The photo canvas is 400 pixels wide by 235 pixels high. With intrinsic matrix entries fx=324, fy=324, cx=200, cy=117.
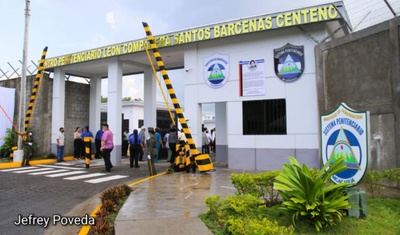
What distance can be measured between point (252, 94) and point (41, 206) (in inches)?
302

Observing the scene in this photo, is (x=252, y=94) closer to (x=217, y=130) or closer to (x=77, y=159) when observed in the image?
(x=217, y=130)

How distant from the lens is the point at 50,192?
27.0ft

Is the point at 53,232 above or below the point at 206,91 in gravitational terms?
below

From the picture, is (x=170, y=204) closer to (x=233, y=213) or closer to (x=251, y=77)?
(x=233, y=213)

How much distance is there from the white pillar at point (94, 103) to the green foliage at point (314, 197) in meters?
15.6

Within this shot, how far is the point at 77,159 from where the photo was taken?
17.1 m

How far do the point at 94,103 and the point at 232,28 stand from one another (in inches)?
412

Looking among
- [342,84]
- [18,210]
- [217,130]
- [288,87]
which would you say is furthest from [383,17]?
[18,210]

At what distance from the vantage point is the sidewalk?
15.4 feet

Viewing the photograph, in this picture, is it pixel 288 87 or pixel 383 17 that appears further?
pixel 288 87

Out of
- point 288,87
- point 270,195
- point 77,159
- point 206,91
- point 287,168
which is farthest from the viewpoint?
point 77,159

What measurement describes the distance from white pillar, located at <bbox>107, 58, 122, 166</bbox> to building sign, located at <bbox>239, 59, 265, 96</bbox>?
576cm

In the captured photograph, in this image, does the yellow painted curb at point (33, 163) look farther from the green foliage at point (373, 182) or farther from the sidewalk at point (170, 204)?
the green foliage at point (373, 182)

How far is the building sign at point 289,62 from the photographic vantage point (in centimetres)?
1095
